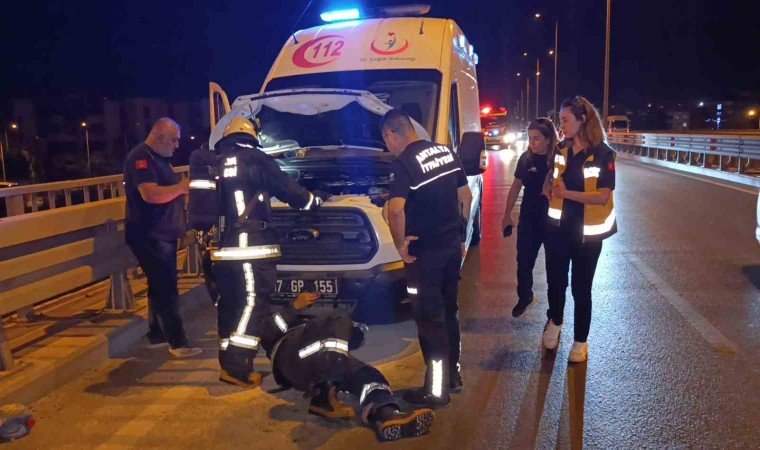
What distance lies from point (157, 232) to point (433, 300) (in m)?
2.27

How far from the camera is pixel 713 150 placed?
67.3ft

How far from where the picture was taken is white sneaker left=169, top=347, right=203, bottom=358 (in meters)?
5.37

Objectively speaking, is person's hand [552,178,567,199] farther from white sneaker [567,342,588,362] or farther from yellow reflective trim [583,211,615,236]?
white sneaker [567,342,588,362]

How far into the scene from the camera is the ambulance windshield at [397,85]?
6859mm

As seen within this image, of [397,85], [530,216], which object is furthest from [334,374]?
[397,85]

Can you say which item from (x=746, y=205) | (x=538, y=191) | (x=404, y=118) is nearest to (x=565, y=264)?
(x=538, y=191)

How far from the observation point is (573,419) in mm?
4055

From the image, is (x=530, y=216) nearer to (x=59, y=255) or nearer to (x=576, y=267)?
(x=576, y=267)

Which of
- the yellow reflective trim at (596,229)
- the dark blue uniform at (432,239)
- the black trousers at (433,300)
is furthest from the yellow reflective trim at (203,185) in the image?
the yellow reflective trim at (596,229)

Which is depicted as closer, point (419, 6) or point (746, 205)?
point (419, 6)

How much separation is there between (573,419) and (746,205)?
10802mm

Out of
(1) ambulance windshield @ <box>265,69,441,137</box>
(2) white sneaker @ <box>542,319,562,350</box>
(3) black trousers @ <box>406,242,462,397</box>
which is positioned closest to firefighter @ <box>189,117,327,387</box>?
(3) black trousers @ <box>406,242,462,397</box>

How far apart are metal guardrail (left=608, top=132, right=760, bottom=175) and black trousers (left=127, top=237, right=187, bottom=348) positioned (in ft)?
54.1

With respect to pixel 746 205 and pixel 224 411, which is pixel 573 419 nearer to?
pixel 224 411
